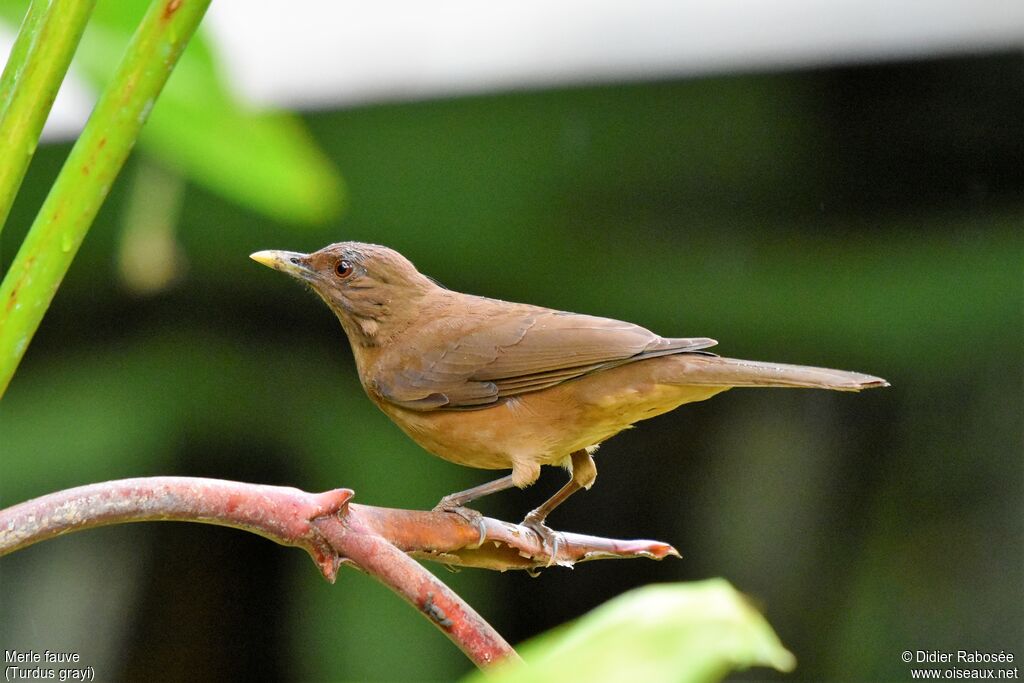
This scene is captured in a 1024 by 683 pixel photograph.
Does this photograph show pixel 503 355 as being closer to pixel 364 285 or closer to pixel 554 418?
pixel 554 418

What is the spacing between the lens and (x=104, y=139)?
4.11 feet

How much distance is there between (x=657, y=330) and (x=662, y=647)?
3848mm

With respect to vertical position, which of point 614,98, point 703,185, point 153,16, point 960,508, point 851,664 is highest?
point 614,98

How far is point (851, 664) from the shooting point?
4.09 m

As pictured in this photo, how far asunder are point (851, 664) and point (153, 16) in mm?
3681

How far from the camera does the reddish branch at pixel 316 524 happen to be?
1151 millimetres

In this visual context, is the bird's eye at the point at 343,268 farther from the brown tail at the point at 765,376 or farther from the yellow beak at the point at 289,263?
the brown tail at the point at 765,376

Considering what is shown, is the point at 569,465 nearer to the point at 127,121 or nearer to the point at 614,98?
the point at 127,121

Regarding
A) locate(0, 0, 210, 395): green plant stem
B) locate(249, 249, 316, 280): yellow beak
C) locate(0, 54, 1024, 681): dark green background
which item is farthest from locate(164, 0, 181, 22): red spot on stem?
locate(0, 54, 1024, 681): dark green background

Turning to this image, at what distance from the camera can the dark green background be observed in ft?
13.6

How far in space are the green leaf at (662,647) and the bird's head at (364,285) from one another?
198 centimetres

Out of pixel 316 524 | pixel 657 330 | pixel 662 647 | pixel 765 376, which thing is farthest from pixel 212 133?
pixel 657 330

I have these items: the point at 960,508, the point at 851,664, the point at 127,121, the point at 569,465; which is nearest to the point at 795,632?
the point at 851,664

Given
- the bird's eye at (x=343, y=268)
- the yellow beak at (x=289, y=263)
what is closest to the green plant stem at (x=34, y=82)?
the yellow beak at (x=289, y=263)
